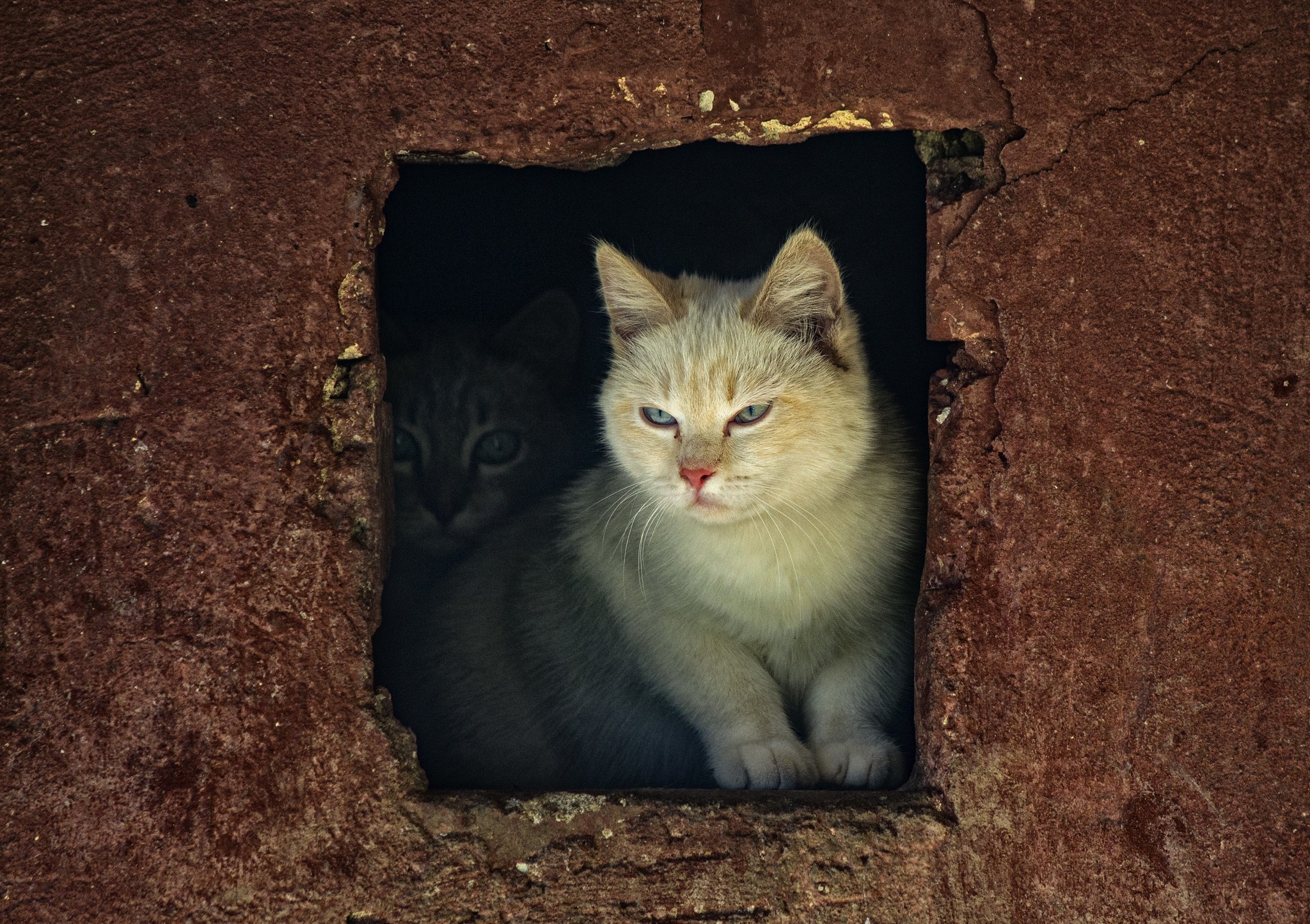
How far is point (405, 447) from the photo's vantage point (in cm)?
332

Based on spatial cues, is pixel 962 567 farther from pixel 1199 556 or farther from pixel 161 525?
pixel 161 525

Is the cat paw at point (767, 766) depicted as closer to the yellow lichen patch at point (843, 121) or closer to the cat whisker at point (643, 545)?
the cat whisker at point (643, 545)

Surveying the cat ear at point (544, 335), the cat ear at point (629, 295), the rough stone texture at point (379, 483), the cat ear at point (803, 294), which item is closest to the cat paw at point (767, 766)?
the rough stone texture at point (379, 483)

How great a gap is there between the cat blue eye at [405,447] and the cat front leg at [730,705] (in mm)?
1088

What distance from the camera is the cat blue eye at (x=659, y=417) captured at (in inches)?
97.4

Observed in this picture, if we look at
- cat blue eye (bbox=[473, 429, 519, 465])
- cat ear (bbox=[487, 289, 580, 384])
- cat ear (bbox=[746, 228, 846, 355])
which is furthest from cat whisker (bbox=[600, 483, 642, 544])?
cat ear (bbox=[487, 289, 580, 384])

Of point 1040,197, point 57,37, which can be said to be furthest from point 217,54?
point 1040,197

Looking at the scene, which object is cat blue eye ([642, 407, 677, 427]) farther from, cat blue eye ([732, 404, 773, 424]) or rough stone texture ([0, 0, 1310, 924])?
rough stone texture ([0, 0, 1310, 924])

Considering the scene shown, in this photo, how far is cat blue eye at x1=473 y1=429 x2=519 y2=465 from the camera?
3.43 meters

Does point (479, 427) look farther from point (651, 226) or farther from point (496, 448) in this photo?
point (651, 226)

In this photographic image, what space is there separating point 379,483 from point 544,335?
5.45ft

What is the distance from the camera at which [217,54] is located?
2.00m

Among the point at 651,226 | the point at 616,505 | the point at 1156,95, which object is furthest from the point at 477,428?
the point at 1156,95

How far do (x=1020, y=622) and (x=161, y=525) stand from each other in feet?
5.31
